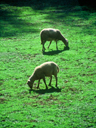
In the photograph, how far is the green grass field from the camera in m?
10.1

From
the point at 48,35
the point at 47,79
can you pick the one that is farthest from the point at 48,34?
the point at 47,79

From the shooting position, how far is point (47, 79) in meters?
14.5

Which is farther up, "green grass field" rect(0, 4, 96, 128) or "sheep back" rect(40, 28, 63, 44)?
"sheep back" rect(40, 28, 63, 44)

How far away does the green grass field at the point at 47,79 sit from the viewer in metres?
10.1

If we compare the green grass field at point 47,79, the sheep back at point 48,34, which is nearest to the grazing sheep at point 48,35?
the sheep back at point 48,34

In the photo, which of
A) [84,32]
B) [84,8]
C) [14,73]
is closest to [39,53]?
[14,73]

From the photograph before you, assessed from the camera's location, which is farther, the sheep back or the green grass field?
the sheep back

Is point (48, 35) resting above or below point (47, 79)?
above

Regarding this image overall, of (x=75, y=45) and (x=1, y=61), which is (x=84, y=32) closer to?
(x=75, y=45)

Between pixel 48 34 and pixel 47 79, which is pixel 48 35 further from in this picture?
pixel 47 79

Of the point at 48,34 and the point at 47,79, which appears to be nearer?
the point at 47,79

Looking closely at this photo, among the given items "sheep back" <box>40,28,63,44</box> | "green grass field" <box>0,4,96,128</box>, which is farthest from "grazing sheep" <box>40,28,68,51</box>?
"green grass field" <box>0,4,96,128</box>

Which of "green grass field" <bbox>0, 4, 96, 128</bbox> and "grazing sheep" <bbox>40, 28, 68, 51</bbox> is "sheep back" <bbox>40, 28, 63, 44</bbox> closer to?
"grazing sheep" <bbox>40, 28, 68, 51</bbox>

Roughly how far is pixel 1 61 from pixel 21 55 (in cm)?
182
